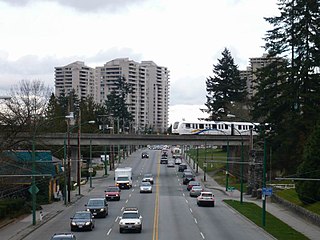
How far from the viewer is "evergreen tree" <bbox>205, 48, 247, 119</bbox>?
136250mm

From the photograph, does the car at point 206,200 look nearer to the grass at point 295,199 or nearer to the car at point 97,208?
the grass at point 295,199

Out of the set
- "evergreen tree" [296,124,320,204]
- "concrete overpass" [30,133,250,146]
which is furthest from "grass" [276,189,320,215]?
"concrete overpass" [30,133,250,146]

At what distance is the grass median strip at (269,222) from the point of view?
35.8m

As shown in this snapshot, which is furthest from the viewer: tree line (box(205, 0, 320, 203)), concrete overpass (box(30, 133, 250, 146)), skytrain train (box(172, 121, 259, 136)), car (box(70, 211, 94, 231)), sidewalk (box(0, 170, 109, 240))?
skytrain train (box(172, 121, 259, 136))

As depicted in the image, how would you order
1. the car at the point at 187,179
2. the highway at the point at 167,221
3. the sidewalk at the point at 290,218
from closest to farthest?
the highway at the point at 167,221, the sidewalk at the point at 290,218, the car at the point at 187,179

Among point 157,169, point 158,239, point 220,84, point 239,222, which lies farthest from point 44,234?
point 220,84

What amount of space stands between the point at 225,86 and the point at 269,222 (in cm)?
9506

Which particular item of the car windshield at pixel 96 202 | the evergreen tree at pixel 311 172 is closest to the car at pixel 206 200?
the evergreen tree at pixel 311 172

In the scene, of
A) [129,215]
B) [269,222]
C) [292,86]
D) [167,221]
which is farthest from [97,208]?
[292,86]

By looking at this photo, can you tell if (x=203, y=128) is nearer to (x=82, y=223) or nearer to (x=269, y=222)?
(x=269, y=222)

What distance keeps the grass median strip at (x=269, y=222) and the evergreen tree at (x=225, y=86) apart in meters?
77.9

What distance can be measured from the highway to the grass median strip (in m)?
0.73

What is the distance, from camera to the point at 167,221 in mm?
42625

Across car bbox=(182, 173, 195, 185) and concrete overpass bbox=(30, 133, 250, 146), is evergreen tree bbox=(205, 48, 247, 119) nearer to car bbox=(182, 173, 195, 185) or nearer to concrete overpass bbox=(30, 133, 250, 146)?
concrete overpass bbox=(30, 133, 250, 146)
